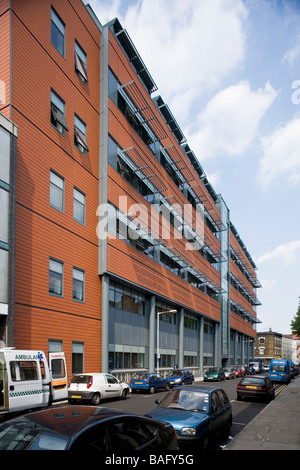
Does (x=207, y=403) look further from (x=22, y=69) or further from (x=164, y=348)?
(x=164, y=348)

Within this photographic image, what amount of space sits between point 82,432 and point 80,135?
2483 centimetres

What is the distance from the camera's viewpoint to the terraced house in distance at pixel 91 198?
22.2m

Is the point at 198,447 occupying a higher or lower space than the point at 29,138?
lower

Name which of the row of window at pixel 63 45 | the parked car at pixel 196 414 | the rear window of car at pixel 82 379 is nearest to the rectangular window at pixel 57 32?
the row of window at pixel 63 45

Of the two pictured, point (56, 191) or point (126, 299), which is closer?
point (56, 191)

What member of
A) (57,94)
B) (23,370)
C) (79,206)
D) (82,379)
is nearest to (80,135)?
(57,94)

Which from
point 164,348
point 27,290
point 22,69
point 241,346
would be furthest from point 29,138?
point 241,346

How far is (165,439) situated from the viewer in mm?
6680

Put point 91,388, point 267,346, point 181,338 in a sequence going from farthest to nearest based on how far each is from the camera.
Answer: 1. point 267,346
2. point 181,338
3. point 91,388

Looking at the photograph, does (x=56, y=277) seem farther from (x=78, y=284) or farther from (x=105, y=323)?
(x=105, y=323)

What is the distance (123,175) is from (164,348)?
1806 centimetres

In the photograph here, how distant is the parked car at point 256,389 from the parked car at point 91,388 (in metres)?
6.69

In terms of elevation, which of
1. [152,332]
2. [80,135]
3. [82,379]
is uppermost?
[80,135]

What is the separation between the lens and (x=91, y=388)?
20.5 metres
